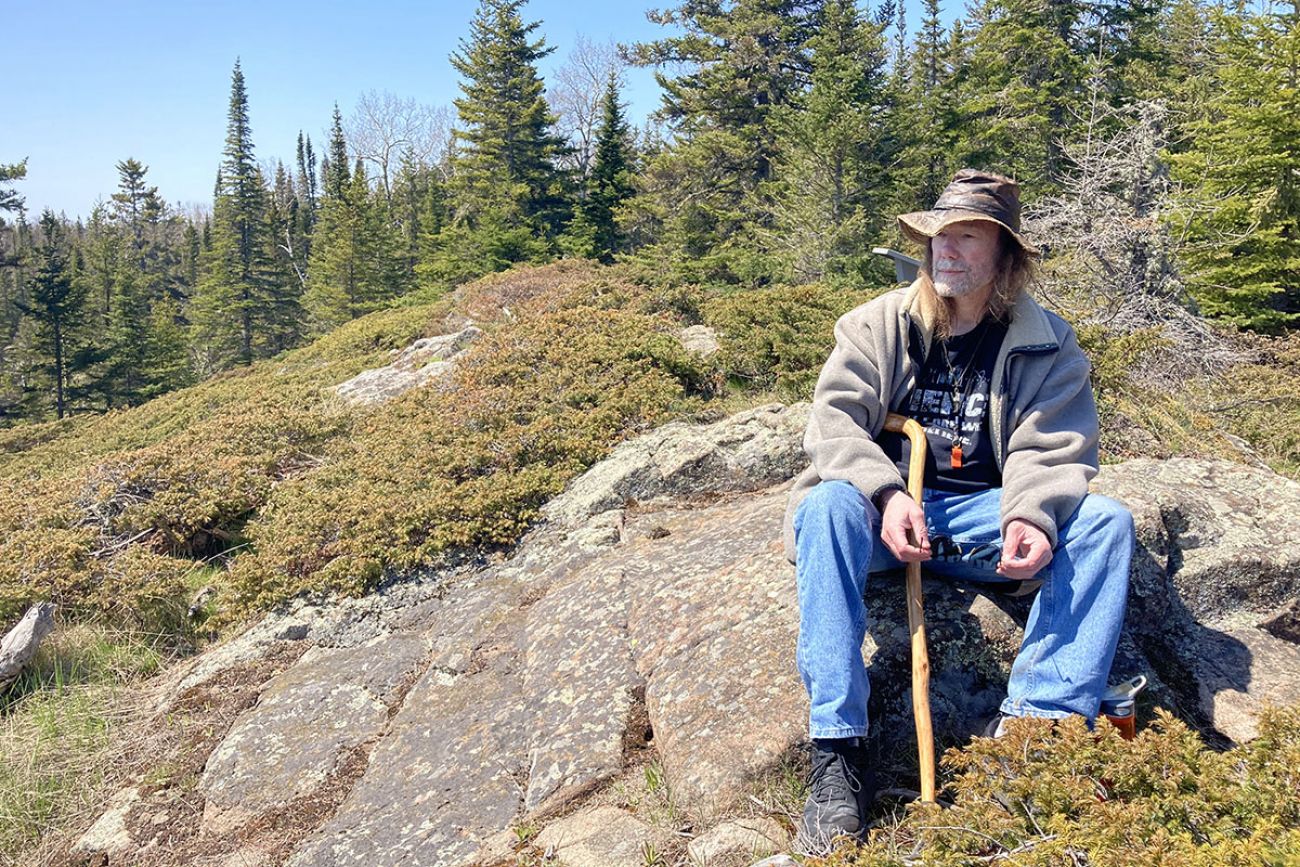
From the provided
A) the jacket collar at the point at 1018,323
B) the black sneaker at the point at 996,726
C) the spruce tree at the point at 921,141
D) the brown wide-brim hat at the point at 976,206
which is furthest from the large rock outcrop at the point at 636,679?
the spruce tree at the point at 921,141

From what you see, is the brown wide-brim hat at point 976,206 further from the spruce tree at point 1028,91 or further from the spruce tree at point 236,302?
the spruce tree at point 236,302

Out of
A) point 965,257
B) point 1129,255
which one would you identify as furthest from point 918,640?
point 1129,255

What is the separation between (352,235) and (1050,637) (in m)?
35.2

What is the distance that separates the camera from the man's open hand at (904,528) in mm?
2463

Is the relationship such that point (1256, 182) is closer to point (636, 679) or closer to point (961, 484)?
point (961, 484)

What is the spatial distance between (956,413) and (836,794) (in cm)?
138

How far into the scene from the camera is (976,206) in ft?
8.82

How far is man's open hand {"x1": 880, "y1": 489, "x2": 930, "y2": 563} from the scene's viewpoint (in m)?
2.46

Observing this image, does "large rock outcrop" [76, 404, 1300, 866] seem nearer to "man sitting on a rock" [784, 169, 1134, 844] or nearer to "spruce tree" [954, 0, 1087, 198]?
"man sitting on a rock" [784, 169, 1134, 844]

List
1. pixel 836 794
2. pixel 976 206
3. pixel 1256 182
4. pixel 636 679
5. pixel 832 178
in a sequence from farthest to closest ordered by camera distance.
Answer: pixel 832 178 → pixel 1256 182 → pixel 636 679 → pixel 976 206 → pixel 836 794

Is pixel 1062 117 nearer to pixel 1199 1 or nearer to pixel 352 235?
pixel 1199 1

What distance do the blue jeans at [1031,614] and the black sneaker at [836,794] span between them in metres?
0.05

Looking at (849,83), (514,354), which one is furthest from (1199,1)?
(514,354)

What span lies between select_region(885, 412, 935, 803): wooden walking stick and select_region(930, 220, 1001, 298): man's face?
0.49 metres
